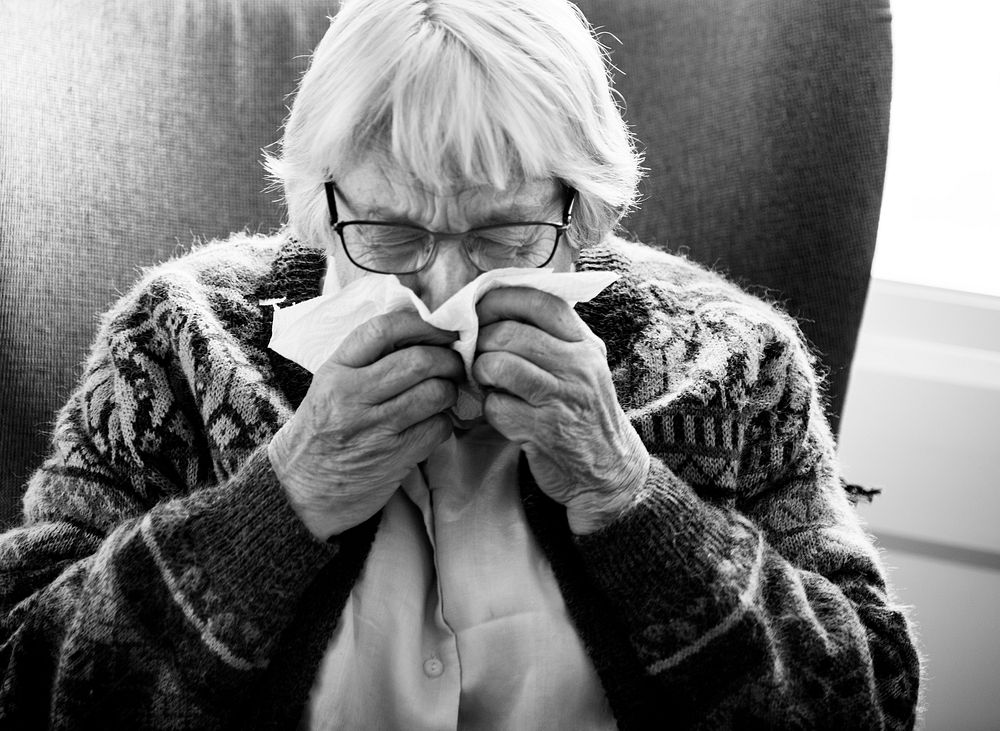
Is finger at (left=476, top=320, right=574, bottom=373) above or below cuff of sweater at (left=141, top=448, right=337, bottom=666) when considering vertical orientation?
above

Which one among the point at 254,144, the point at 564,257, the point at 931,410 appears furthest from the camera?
the point at 931,410

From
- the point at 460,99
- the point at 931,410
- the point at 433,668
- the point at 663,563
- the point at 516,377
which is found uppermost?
the point at 460,99

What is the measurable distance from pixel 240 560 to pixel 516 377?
355 mm

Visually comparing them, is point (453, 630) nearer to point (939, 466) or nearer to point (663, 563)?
point (663, 563)

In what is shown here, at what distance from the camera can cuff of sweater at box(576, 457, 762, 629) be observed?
1.10 m

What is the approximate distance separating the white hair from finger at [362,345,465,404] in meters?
0.19

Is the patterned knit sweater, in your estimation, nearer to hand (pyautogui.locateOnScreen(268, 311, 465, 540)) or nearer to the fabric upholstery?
hand (pyautogui.locateOnScreen(268, 311, 465, 540))

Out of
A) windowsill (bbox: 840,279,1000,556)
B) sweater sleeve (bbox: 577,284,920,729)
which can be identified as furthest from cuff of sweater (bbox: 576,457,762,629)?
windowsill (bbox: 840,279,1000,556)

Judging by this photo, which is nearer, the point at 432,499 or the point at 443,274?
the point at 443,274

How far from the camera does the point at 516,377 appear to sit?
1.00 metres

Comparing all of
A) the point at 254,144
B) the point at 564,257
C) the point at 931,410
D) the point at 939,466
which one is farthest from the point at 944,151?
the point at 254,144

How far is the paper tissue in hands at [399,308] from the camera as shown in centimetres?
99

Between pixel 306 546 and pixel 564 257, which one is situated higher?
pixel 564 257

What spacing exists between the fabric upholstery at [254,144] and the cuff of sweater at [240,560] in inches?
20.7
